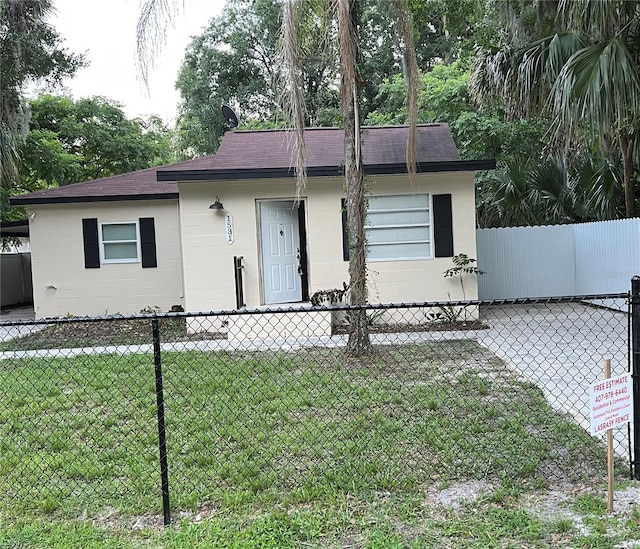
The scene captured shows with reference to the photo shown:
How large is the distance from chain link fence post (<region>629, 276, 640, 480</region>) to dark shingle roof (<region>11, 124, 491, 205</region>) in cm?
570

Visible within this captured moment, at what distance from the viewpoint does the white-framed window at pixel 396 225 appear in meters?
9.52

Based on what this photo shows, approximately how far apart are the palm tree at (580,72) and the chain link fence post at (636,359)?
14.0ft

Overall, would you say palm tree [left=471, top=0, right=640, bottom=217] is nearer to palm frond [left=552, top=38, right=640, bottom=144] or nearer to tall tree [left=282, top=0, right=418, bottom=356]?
palm frond [left=552, top=38, right=640, bottom=144]

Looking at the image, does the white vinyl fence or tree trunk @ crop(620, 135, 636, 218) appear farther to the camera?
the white vinyl fence

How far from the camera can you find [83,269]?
1158 cm

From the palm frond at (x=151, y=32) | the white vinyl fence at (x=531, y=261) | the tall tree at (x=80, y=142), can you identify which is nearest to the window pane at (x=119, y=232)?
the tall tree at (x=80, y=142)

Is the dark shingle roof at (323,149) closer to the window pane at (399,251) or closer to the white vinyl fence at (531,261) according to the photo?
the window pane at (399,251)

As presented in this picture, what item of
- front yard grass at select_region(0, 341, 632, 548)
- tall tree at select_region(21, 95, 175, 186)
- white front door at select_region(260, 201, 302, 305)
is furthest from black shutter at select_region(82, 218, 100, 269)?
Result: front yard grass at select_region(0, 341, 632, 548)

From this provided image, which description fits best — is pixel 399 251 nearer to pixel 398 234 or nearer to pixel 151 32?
pixel 398 234

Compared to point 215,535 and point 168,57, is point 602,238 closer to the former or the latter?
point 168,57

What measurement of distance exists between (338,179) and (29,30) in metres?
7.14

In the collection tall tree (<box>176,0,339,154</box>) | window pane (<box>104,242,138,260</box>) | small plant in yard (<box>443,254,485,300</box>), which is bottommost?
small plant in yard (<box>443,254,485,300</box>)

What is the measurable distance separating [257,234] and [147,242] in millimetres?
3470

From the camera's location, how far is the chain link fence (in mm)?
3314
